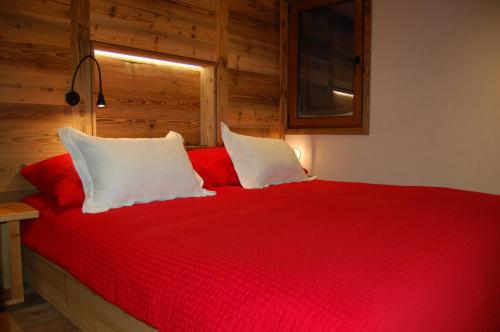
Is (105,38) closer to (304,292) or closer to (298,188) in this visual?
(298,188)

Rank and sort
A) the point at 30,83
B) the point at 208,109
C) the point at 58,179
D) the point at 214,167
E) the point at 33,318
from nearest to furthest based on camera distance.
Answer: the point at 33,318 < the point at 58,179 < the point at 30,83 < the point at 214,167 < the point at 208,109

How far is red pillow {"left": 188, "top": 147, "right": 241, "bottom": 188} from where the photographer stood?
8.06 ft

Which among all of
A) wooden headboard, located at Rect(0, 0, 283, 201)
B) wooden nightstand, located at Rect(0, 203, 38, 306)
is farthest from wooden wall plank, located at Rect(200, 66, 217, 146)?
wooden nightstand, located at Rect(0, 203, 38, 306)

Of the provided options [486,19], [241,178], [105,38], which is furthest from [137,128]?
[486,19]

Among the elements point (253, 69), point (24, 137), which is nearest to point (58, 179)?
point (24, 137)

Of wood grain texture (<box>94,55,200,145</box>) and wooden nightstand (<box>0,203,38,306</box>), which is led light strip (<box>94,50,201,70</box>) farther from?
wooden nightstand (<box>0,203,38,306</box>)

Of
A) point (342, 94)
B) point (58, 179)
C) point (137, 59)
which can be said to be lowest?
point (58, 179)

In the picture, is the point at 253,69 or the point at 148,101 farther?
the point at 253,69

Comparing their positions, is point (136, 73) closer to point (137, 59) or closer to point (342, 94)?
point (137, 59)

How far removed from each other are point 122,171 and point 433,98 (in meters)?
2.25

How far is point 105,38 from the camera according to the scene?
2389mm

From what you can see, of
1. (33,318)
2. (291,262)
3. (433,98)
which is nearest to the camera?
(291,262)

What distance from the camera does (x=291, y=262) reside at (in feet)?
3.18

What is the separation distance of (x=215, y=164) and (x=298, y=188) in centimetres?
56
